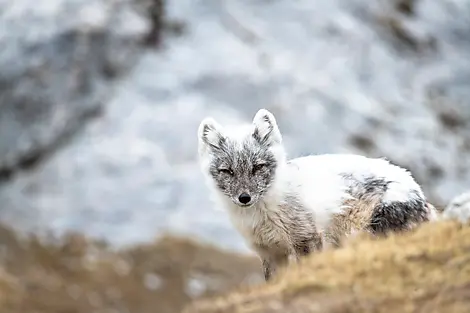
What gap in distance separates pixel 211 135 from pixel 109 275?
13516mm

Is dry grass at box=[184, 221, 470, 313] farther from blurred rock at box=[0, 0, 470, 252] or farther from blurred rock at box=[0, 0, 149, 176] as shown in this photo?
blurred rock at box=[0, 0, 149, 176]

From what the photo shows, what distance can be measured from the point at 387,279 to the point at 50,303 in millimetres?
15218

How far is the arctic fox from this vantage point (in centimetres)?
938

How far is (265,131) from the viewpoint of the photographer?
9836mm

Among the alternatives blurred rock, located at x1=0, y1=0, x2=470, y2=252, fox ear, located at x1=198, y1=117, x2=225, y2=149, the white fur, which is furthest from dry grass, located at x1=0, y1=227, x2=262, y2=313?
the white fur

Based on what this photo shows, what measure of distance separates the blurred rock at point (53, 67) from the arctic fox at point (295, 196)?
16257 millimetres

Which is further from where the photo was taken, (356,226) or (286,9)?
(286,9)

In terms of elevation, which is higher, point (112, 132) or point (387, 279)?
point (112, 132)

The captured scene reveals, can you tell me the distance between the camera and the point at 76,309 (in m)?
21.2

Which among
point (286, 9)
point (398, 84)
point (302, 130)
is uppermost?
point (286, 9)

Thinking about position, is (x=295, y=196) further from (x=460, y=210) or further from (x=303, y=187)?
(x=460, y=210)

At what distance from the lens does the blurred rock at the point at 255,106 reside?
24.0 metres

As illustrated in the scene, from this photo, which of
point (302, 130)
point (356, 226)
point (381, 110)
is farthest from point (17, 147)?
point (356, 226)

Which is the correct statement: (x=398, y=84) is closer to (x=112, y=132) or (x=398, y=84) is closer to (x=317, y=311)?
(x=112, y=132)
